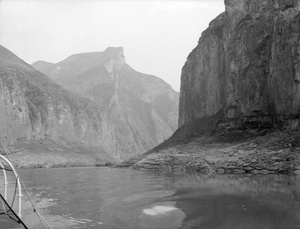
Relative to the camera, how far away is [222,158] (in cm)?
6247

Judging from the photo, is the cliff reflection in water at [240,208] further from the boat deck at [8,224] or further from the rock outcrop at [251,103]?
the rock outcrop at [251,103]

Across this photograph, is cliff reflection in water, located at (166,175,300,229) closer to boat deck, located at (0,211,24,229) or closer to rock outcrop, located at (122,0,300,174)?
boat deck, located at (0,211,24,229)

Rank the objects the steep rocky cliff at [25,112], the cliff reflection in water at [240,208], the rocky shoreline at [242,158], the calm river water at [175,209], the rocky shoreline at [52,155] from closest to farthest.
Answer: the cliff reflection in water at [240,208], the calm river water at [175,209], the rocky shoreline at [242,158], the rocky shoreline at [52,155], the steep rocky cliff at [25,112]

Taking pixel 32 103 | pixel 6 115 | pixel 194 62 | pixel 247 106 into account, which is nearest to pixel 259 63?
pixel 247 106

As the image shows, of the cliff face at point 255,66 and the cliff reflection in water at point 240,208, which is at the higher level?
the cliff face at point 255,66

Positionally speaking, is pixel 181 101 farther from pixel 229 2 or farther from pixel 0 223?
pixel 0 223

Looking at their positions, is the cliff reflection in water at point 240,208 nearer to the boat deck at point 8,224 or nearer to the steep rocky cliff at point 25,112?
the boat deck at point 8,224

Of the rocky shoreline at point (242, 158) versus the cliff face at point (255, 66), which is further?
the cliff face at point (255, 66)

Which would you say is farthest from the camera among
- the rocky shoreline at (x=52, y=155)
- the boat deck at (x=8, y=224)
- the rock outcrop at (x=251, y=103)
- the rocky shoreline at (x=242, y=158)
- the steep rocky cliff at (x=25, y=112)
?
the steep rocky cliff at (x=25, y=112)

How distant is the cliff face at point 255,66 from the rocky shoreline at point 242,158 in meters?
5.53

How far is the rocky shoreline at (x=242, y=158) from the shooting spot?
176 feet

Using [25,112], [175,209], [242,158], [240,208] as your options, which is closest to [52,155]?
[25,112]

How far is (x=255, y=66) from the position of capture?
79812mm

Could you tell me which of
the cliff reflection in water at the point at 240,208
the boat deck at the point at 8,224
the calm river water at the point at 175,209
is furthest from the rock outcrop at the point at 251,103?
the boat deck at the point at 8,224
